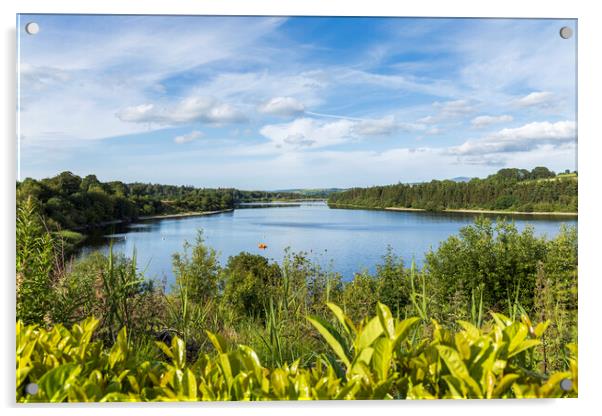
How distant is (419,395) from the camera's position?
2412mm

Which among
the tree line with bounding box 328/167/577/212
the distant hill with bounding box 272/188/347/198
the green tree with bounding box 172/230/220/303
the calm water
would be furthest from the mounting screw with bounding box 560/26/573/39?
the green tree with bounding box 172/230/220/303

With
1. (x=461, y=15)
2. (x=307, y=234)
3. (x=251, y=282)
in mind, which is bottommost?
(x=251, y=282)

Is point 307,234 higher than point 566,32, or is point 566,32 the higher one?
point 566,32

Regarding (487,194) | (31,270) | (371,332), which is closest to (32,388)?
(31,270)

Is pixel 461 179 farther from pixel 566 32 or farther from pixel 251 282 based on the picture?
pixel 251 282

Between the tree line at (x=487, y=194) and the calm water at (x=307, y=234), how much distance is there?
0.07m

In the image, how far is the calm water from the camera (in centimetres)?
310

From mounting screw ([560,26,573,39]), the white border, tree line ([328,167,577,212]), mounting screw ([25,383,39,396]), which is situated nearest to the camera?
mounting screw ([25,383,39,396])

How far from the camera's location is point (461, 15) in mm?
2916

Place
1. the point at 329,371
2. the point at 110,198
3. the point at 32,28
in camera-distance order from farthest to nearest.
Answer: the point at 110,198, the point at 32,28, the point at 329,371

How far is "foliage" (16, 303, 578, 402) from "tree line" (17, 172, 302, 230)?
756 millimetres

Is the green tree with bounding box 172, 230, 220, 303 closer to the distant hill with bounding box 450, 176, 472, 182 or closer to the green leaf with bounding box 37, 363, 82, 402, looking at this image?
the green leaf with bounding box 37, 363, 82, 402

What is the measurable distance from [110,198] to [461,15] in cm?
236
